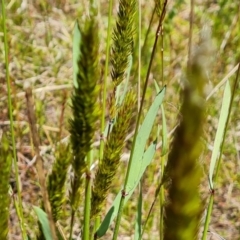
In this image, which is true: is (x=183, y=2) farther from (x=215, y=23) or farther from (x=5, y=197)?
(x=5, y=197)

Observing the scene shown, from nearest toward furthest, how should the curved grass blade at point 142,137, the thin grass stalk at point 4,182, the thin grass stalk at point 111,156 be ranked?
the thin grass stalk at point 4,182, the thin grass stalk at point 111,156, the curved grass blade at point 142,137

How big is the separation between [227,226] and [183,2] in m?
1.11

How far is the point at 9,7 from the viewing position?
1.92 metres

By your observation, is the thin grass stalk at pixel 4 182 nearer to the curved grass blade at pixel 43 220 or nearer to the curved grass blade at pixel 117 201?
the curved grass blade at pixel 43 220

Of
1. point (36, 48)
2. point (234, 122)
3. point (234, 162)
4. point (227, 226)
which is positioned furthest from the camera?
point (36, 48)

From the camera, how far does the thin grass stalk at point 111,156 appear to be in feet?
1.50

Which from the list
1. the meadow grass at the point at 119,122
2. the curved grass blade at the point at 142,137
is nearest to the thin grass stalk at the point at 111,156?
the meadow grass at the point at 119,122

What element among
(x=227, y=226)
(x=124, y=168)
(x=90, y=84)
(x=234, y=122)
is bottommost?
(x=227, y=226)

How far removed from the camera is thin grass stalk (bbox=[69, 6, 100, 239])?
31 cm

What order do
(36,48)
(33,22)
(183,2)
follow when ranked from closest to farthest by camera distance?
(36,48), (33,22), (183,2)

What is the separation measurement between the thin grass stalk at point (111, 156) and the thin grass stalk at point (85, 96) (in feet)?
0.22

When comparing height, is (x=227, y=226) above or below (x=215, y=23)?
below

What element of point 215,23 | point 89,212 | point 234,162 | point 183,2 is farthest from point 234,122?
point 89,212

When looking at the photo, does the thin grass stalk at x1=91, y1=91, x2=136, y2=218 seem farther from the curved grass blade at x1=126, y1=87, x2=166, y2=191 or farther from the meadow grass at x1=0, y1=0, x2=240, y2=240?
the curved grass blade at x1=126, y1=87, x2=166, y2=191
